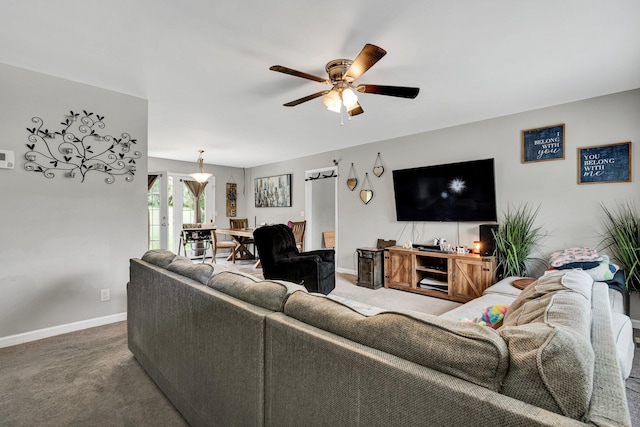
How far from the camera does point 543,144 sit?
11.4 ft

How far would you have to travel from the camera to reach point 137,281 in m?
2.18

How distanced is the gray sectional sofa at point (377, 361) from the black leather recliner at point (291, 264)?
1901mm

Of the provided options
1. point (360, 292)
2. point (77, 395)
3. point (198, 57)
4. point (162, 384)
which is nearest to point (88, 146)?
point (198, 57)

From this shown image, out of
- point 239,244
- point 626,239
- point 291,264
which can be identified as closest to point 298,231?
point 239,244

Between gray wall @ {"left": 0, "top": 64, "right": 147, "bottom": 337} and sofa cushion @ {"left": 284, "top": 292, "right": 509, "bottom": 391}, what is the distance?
2.90m

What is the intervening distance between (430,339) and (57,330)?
136 inches

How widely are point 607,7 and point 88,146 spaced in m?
4.17

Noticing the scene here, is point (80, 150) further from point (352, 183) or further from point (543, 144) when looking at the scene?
point (543, 144)

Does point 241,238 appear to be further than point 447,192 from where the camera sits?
Yes

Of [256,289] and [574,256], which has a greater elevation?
[256,289]

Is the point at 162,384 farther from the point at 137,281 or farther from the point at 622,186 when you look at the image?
the point at 622,186

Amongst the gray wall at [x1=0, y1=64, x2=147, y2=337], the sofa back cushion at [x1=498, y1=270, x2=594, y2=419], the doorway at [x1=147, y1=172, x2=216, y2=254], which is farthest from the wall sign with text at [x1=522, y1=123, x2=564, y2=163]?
the doorway at [x1=147, y1=172, x2=216, y2=254]

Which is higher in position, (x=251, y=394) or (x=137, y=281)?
(x=137, y=281)

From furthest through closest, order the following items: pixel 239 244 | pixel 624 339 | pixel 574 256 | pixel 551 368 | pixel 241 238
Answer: pixel 241 238 < pixel 239 244 < pixel 574 256 < pixel 624 339 < pixel 551 368
